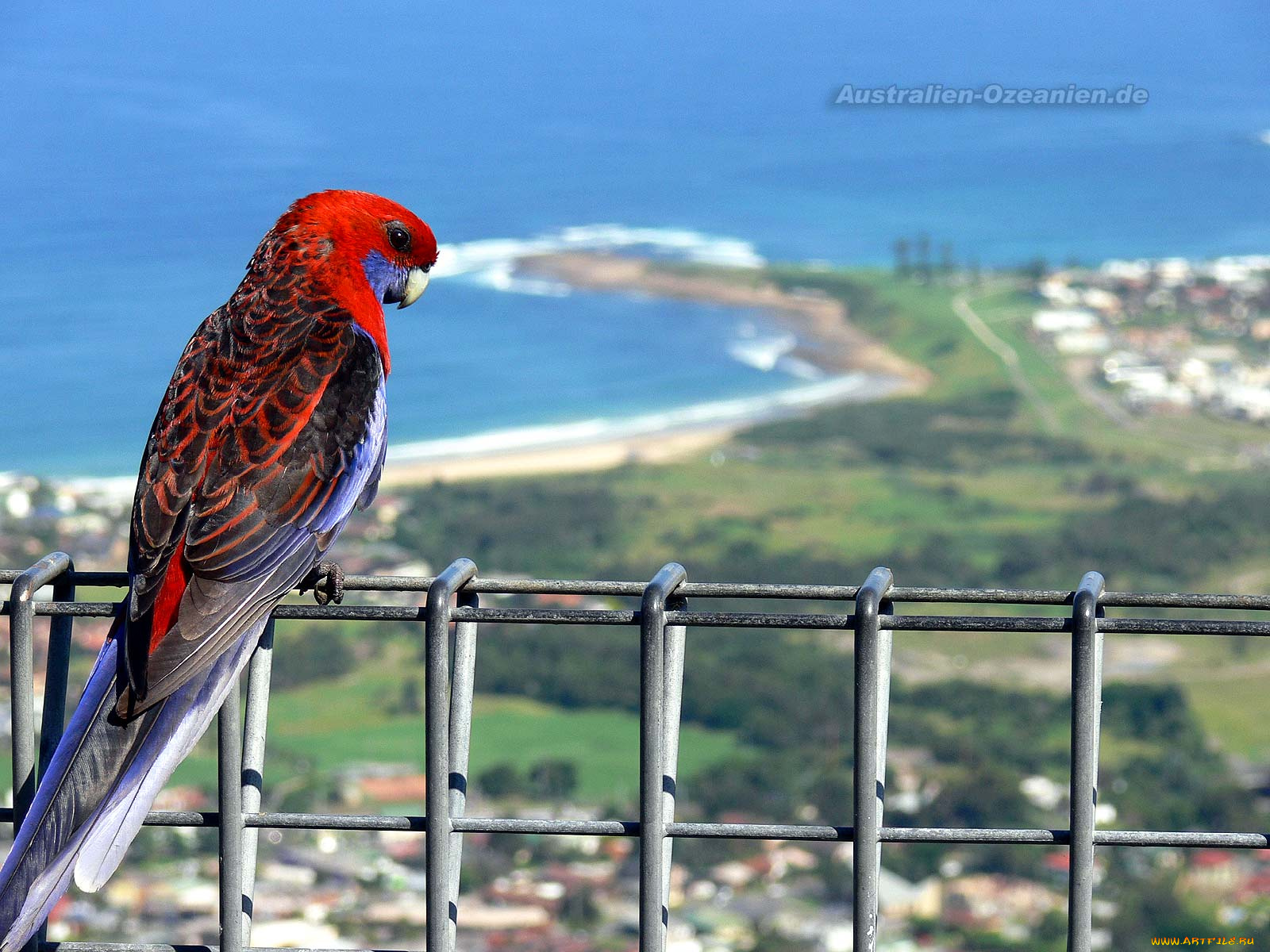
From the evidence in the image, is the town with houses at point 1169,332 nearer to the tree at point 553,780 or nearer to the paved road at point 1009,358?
the paved road at point 1009,358

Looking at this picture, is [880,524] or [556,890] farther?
[880,524]

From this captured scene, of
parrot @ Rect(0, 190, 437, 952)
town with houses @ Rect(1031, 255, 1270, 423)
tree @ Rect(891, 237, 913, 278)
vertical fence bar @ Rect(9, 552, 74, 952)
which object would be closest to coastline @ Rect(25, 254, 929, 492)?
tree @ Rect(891, 237, 913, 278)

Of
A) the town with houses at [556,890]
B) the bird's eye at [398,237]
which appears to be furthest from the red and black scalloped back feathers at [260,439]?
the town with houses at [556,890]

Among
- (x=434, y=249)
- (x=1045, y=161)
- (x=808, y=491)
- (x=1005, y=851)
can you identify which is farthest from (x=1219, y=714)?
(x=1045, y=161)

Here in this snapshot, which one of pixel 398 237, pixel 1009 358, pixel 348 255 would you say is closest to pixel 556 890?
pixel 398 237

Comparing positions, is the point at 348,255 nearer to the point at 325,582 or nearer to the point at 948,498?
the point at 325,582

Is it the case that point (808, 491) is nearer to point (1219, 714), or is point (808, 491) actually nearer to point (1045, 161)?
point (1219, 714)
